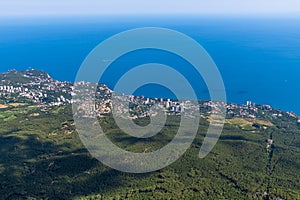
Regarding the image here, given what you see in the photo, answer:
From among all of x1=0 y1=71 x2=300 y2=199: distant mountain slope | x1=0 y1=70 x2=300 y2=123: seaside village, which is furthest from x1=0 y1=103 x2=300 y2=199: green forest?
x1=0 y1=70 x2=300 y2=123: seaside village

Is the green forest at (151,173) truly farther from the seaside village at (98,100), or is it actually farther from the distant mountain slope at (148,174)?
the seaside village at (98,100)

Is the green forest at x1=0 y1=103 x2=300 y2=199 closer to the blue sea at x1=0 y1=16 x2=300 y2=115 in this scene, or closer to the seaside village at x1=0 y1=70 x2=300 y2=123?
the seaside village at x1=0 y1=70 x2=300 y2=123

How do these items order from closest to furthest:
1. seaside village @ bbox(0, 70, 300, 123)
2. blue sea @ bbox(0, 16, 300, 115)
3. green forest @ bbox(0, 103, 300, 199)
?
1. green forest @ bbox(0, 103, 300, 199)
2. seaside village @ bbox(0, 70, 300, 123)
3. blue sea @ bbox(0, 16, 300, 115)

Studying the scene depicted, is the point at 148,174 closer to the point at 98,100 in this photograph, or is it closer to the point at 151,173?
the point at 151,173

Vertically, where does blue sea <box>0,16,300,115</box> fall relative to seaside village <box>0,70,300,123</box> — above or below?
above

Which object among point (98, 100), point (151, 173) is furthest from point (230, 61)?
point (151, 173)

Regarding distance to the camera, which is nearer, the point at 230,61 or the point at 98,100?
the point at 98,100

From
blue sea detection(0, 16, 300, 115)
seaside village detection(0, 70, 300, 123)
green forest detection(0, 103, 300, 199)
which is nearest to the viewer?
green forest detection(0, 103, 300, 199)

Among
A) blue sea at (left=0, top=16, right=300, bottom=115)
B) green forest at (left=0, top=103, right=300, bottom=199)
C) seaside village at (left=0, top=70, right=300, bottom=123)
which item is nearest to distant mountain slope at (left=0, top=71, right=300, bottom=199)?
green forest at (left=0, top=103, right=300, bottom=199)

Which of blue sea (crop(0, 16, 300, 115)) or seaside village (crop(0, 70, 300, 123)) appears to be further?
blue sea (crop(0, 16, 300, 115))

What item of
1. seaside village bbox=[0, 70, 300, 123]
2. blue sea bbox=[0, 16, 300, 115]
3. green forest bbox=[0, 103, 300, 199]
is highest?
blue sea bbox=[0, 16, 300, 115]

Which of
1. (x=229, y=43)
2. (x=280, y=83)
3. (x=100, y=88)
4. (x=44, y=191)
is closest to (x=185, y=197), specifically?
(x=44, y=191)
